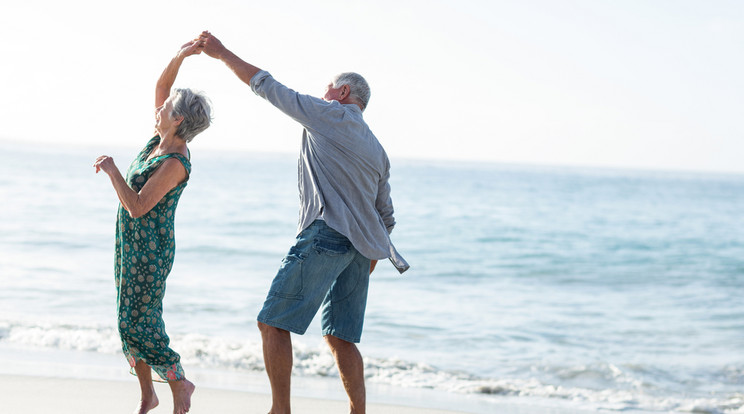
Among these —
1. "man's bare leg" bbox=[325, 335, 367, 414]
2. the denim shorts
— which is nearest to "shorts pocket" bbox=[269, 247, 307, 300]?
the denim shorts

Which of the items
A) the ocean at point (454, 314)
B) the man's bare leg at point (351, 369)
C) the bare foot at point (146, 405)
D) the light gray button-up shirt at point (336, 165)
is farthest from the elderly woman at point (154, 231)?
the ocean at point (454, 314)

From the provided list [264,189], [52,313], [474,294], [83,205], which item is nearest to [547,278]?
[474,294]

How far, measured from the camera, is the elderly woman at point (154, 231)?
10.1 feet

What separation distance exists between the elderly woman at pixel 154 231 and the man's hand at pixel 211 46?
0.11ft

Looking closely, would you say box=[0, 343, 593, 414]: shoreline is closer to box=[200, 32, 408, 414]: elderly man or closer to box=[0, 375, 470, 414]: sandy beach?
box=[0, 375, 470, 414]: sandy beach

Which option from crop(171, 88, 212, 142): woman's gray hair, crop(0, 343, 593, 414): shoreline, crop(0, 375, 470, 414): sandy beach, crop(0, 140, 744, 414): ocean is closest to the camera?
crop(171, 88, 212, 142): woman's gray hair

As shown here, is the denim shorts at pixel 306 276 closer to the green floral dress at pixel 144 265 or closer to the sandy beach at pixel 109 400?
the green floral dress at pixel 144 265

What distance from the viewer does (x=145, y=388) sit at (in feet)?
10.9

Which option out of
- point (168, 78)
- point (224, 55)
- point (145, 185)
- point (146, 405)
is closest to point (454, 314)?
point (146, 405)

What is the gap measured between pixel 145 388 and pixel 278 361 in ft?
2.06

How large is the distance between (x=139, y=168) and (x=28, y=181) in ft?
105

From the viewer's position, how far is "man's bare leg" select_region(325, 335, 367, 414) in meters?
3.37

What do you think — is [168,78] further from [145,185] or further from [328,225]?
[328,225]

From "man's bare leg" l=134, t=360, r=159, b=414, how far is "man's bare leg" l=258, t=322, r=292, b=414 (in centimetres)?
54
